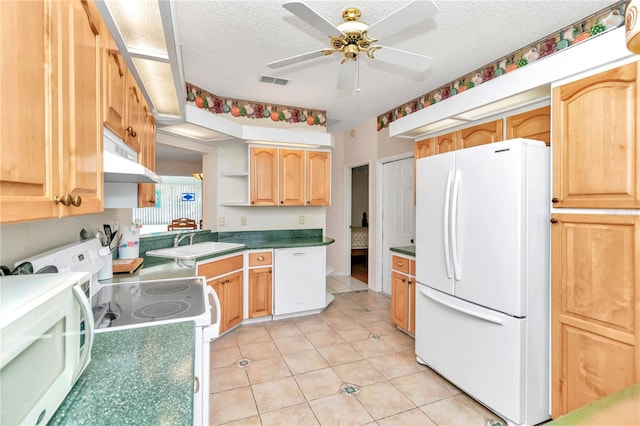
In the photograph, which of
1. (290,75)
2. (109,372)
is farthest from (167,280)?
(290,75)

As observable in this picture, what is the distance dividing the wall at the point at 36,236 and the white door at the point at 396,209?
332 centimetres

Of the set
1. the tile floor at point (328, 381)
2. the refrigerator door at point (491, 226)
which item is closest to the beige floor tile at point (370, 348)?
the tile floor at point (328, 381)

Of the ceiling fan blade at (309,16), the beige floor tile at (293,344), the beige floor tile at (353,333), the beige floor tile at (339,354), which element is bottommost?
the beige floor tile at (339,354)

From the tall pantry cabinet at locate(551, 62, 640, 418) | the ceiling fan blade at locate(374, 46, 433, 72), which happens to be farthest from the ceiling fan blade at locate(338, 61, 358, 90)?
the tall pantry cabinet at locate(551, 62, 640, 418)

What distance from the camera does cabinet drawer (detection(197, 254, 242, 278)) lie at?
103 inches

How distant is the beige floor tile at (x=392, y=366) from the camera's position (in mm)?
2358

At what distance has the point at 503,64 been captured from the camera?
2592mm

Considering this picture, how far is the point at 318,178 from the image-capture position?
3785mm

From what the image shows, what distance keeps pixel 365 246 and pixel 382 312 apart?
296cm

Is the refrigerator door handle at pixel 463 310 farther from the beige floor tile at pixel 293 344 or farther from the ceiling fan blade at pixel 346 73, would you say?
the ceiling fan blade at pixel 346 73

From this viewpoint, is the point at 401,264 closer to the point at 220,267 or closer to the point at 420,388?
the point at 420,388

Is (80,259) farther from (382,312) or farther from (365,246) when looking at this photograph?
(365,246)

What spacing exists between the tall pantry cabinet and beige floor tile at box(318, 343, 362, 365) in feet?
4.55

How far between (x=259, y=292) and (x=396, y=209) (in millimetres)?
2159
